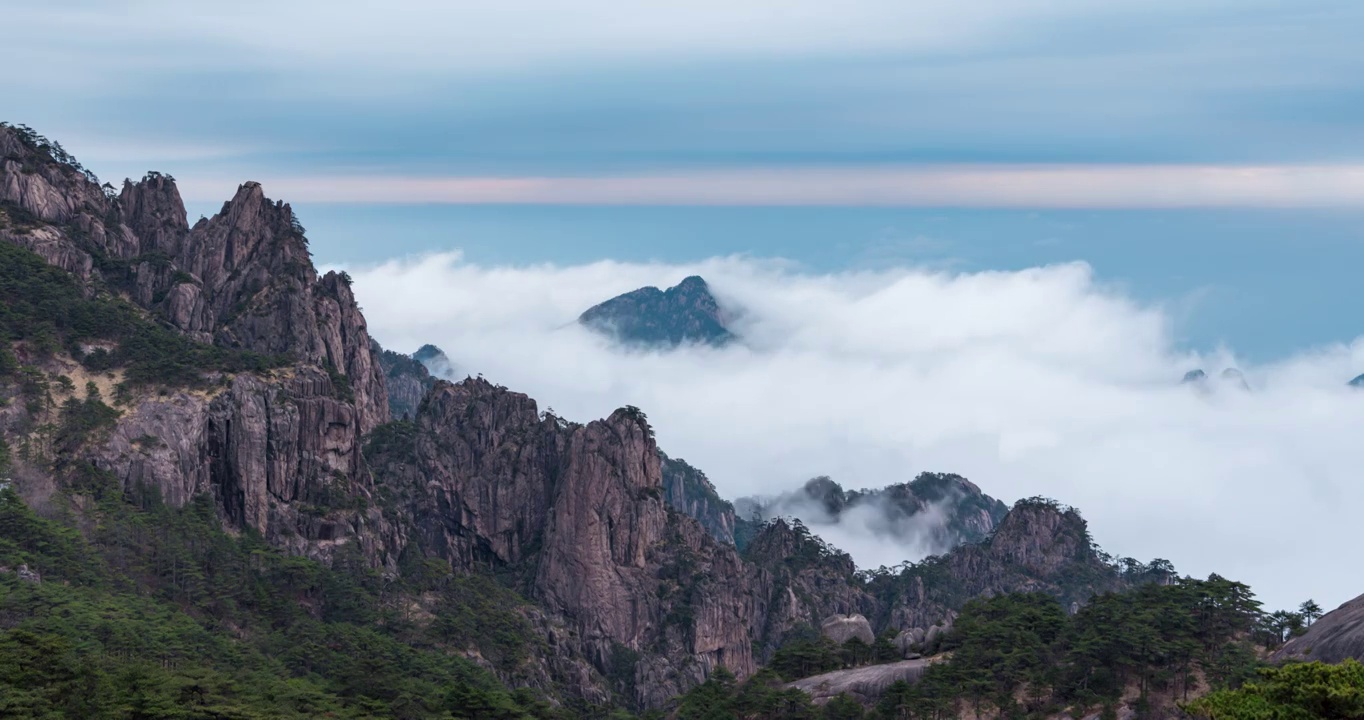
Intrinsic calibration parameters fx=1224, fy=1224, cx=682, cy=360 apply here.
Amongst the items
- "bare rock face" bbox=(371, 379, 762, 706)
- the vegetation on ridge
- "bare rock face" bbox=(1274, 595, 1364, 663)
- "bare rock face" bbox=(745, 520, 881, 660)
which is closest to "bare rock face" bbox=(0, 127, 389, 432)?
the vegetation on ridge

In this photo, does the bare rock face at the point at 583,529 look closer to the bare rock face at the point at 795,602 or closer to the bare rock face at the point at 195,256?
the bare rock face at the point at 795,602

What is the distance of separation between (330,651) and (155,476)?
31762mm

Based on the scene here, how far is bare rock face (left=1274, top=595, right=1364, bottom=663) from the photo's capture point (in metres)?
70.0

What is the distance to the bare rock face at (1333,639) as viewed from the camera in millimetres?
70000

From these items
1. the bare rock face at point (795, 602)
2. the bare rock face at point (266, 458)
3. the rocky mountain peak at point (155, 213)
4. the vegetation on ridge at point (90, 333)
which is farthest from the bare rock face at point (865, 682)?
the rocky mountain peak at point (155, 213)

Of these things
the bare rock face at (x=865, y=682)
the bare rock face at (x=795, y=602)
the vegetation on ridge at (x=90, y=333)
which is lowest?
the bare rock face at (x=865, y=682)

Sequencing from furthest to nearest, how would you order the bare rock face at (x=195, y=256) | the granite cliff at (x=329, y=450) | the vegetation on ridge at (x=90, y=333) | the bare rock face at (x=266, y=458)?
1. the bare rock face at (x=195, y=256)
2. the vegetation on ridge at (x=90, y=333)
3. the granite cliff at (x=329, y=450)
4. the bare rock face at (x=266, y=458)

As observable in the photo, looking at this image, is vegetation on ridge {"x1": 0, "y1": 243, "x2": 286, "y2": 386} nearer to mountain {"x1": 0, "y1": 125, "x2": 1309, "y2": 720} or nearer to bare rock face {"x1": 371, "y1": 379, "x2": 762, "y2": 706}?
mountain {"x1": 0, "y1": 125, "x2": 1309, "y2": 720}

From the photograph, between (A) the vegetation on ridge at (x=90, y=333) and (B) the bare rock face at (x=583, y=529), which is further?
(B) the bare rock face at (x=583, y=529)

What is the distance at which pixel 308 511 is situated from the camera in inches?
5453

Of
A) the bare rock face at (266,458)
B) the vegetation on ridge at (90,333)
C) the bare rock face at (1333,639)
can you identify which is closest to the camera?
the bare rock face at (1333,639)

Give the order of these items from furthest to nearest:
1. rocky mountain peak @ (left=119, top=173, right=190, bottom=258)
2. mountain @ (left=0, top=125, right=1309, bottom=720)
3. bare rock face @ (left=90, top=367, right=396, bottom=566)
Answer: rocky mountain peak @ (left=119, top=173, right=190, bottom=258)
bare rock face @ (left=90, top=367, right=396, bottom=566)
mountain @ (left=0, top=125, right=1309, bottom=720)

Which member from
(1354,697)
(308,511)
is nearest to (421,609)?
(308,511)

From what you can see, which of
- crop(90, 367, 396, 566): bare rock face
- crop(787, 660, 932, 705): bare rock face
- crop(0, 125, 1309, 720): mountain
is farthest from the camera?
crop(90, 367, 396, 566): bare rock face
